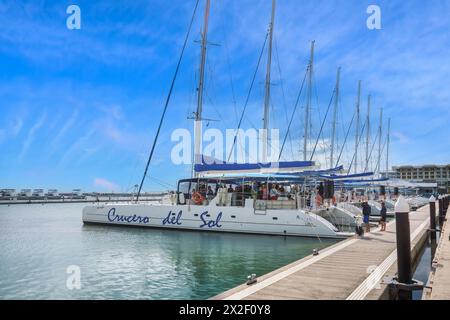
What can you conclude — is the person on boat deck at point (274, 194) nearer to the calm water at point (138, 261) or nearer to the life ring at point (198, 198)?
the calm water at point (138, 261)

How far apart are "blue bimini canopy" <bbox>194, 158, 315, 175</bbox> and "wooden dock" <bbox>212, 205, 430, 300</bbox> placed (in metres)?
8.87

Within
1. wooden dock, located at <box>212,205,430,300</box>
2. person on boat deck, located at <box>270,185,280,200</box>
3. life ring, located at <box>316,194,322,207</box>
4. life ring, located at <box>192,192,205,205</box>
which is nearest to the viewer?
wooden dock, located at <box>212,205,430,300</box>

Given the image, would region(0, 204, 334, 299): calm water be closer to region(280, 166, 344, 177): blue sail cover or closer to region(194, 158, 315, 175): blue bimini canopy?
region(194, 158, 315, 175): blue bimini canopy

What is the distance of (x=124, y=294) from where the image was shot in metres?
10.4

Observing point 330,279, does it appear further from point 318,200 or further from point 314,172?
point 314,172

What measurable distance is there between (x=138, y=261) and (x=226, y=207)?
9.17m

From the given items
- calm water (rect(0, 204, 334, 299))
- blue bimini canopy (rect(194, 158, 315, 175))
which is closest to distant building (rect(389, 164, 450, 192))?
blue bimini canopy (rect(194, 158, 315, 175))

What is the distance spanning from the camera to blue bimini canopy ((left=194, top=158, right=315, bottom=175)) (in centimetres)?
2203

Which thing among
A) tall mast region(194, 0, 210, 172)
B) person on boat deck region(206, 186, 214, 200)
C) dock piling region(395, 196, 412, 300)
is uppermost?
tall mast region(194, 0, 210, 172)

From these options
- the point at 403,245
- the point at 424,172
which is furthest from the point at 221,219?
the point at 424,172

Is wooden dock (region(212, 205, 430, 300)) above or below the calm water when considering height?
above

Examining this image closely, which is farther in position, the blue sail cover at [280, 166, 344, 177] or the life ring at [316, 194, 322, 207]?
the life ring at [316, 194, 322, 207]
